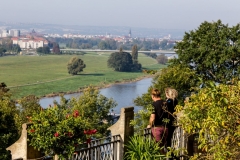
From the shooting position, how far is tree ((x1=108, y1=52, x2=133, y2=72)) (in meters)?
124

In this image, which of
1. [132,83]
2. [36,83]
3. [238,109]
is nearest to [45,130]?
[238,109]

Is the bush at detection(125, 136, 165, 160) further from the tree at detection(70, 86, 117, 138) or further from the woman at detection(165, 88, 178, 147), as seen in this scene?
the tree at detection(70, 86, 117, 138)

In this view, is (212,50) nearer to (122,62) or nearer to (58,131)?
(58,131)

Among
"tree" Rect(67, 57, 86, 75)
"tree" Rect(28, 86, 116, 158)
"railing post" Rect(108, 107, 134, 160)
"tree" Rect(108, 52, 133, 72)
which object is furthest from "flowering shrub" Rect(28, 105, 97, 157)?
"tree" Rect(108, 52, 133, 72)

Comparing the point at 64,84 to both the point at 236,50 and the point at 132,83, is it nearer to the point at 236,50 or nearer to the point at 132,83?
the point at 132,83

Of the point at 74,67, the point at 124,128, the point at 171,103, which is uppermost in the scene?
the point at 171,103

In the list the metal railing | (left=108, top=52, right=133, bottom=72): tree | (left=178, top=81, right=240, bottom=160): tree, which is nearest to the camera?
(left=178, top=81, right=240, bottom=160): tree

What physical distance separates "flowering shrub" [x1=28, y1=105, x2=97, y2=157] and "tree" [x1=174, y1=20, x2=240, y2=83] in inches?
845

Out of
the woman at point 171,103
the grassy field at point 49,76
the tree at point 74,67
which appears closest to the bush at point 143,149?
the woman at point 171,103

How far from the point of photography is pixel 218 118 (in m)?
3.92

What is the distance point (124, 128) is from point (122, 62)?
119m

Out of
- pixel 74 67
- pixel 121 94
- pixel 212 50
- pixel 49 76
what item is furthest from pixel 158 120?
pixel 74 67

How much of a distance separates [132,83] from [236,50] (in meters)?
70.0

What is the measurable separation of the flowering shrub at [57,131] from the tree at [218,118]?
3.90ft
